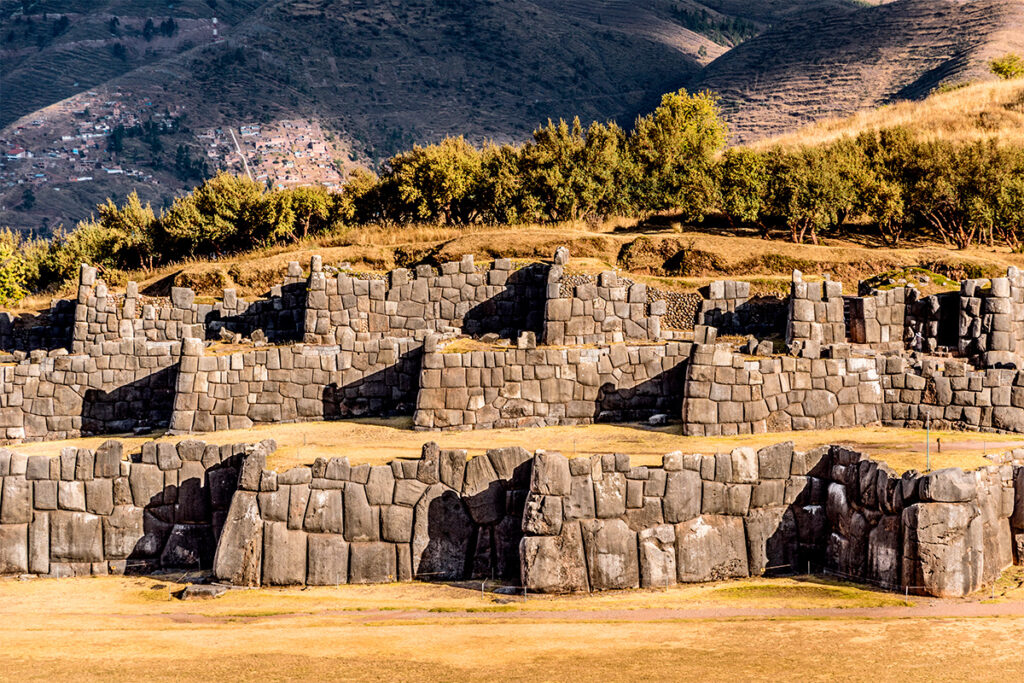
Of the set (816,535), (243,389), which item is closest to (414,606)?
(816,535)

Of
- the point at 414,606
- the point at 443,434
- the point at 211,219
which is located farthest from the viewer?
the point at 211,219

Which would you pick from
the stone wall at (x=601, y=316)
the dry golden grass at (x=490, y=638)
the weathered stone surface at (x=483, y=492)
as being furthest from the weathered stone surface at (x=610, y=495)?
the stone wall at (x=601, y=316)

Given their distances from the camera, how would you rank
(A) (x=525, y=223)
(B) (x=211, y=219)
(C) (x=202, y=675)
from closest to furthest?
1. (C) (x=202, y=675)
2. (A) (x=525, y=223)
3. (B) (x=211, y=219)

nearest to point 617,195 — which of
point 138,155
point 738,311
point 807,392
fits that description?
point 738,311

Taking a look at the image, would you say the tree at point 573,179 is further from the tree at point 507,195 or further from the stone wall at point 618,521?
the stone wall at point 618,521

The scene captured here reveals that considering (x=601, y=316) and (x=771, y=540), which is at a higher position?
(x=601, y=316)

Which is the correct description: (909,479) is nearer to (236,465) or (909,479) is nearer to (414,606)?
(414,606)

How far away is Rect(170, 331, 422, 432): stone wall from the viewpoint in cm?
3341

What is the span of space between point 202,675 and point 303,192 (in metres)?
37.5

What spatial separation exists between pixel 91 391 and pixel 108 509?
10.9 metres

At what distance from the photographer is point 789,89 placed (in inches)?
5276

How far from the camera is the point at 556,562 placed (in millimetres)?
21906

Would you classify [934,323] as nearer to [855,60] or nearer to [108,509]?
[108,509]

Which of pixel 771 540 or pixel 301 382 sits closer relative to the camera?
pixel 771 540
